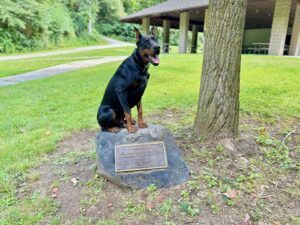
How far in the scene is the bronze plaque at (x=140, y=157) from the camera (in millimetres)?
2725

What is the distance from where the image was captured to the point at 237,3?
9.66 feet

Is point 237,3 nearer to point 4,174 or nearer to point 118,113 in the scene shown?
point 118,113

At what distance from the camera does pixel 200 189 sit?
2.59 meters

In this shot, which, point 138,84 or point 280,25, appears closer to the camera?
point 138,84

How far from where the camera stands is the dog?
253cm

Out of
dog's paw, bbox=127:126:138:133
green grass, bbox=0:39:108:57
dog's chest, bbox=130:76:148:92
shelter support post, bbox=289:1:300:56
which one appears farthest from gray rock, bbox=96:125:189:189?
green grass, bbox=0:39:108:57

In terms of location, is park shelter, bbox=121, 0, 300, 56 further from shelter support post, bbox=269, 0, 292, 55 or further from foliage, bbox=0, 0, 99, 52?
foliage, bbox=0, 0, 99, 52

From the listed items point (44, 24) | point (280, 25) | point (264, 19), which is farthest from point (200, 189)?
point (44, 24)

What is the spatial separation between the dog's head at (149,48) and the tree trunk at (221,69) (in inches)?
35.3

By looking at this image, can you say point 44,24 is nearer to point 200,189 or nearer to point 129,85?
point 129,85

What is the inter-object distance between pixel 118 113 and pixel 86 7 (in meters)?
32.7

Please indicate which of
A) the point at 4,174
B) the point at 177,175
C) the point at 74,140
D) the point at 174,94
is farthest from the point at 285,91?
the point at 4,174

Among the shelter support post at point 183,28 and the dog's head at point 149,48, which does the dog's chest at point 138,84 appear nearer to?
A: the dog's head at point 149,48

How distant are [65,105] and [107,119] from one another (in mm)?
3073
